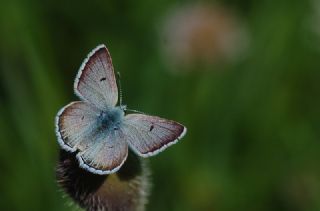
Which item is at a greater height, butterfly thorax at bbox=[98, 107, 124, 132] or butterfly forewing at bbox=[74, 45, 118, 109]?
butterfly forewing at bbox=[74, 45, 118, 109]

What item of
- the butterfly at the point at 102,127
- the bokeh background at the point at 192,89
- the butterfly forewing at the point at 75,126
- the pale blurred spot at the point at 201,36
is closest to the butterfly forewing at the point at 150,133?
the butterfly at the point at 102,127

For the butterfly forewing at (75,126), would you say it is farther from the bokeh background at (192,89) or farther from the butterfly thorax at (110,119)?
the bokeh background at (192,89)

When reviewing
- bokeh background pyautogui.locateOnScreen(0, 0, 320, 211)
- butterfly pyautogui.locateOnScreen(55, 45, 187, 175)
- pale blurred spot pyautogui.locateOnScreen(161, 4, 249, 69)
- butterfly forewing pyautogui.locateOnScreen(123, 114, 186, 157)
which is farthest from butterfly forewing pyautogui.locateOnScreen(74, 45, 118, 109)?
pale blurred spot pyautogui.locateOnScreen(161, 4, 249, 69)

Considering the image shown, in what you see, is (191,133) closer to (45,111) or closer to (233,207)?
(233,207)

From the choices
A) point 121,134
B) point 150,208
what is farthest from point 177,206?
point 121,134

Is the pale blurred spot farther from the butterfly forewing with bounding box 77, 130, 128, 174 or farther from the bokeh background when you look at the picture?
the butterfly forewing with bounding box 77, 130, 128, 174

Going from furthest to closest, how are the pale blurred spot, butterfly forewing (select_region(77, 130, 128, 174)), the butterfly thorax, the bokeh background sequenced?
the pale blurred spot, the bokeh background, the butterfly thorax, butterfly forewing (select_region(77, 130, 128, 174))

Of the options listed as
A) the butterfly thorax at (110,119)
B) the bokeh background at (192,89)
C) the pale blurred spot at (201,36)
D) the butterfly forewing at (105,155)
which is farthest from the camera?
the pale blurred spot at (201,36)

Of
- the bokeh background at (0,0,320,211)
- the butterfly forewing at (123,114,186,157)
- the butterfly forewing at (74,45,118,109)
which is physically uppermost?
the butterfly forewing at (74,45,118,109)
